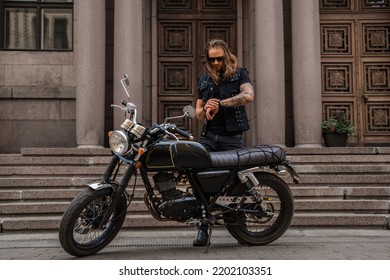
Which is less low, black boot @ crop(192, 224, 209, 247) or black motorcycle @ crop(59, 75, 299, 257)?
black motorcycle @ crop(59, 75, 299, 257)

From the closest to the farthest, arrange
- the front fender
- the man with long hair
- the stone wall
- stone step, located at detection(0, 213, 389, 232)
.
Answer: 1. the front fender
2. the man with long hair
3. stone step, located at detection(0, 213, 389, 232)
4. the stone wall

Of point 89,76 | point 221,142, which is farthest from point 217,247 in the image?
point 89,76

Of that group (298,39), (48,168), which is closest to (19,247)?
(48,168)

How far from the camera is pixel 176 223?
6.16 meters

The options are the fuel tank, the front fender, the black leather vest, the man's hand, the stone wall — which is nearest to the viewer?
the front fender

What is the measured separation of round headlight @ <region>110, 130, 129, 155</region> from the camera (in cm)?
440

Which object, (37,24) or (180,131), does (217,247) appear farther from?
(37,24)

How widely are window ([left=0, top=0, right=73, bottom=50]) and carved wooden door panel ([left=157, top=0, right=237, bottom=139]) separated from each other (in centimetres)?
216

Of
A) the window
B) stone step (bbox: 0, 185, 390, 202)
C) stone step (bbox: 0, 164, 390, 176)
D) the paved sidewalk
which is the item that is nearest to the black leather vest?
the paved sidewalk

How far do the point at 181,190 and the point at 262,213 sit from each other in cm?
92

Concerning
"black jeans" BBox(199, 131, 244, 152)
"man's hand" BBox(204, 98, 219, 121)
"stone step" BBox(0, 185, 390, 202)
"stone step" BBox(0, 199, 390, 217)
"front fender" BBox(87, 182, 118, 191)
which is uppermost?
"man's hand" BBox(204, 98, 219, 121)

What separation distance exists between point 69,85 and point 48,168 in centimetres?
330

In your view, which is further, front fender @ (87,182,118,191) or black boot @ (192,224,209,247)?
black boot @ (192,224,209,247)

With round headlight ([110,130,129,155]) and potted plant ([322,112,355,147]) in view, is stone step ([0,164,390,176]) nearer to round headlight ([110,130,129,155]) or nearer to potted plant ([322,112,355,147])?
potted plant ([322,112,355,147])
